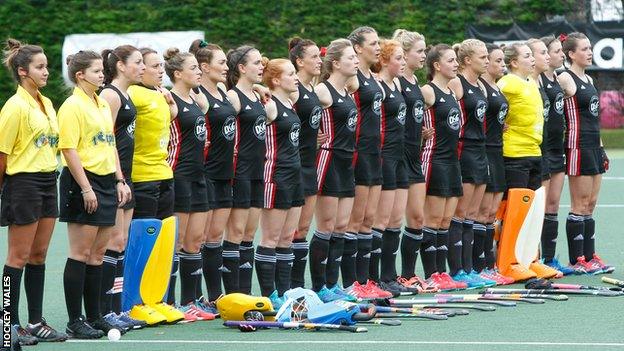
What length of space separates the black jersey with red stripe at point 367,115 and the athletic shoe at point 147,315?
2216mm

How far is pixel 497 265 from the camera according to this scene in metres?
11.5

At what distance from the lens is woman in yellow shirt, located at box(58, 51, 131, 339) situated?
8.32 metres

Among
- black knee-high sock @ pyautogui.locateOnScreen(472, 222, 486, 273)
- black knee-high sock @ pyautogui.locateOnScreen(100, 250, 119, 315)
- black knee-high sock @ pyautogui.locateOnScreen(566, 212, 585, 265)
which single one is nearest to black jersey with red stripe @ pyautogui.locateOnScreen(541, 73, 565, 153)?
black knee-high sock @ pyautogui.locateOnScreen(566, 212, 585, 265)

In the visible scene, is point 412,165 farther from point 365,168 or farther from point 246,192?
point 246,192

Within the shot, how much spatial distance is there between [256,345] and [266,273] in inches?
64.2

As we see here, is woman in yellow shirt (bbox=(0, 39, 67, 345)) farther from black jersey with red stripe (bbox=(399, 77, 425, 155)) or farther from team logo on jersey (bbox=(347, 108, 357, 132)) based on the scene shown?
black jersey with red stripe (bbox=(399, 77, 425, 155))

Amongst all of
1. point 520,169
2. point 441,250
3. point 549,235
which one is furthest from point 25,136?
point 549,235

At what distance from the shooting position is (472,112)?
11.1 metres

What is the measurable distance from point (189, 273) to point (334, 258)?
1399 millimetres

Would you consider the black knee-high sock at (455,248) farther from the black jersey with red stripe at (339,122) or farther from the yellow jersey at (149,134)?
the yellow jersey at (149,134)

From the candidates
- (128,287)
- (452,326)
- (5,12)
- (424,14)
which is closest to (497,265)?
(452,326)

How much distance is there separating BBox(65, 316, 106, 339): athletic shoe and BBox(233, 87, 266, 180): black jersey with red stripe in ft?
5.38

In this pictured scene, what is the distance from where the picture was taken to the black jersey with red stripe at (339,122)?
10203mm

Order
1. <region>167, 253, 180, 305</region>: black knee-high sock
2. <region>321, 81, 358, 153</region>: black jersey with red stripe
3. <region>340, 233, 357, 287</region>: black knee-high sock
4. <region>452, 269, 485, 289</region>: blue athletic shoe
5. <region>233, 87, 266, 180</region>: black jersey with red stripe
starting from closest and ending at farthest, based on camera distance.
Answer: <region>167, 253, 180, 305</region>: black knee-high sock < <region>233, 87, 266, 180</region>: black jersey with red stripe < <region>321, 81, 358, 153</region>: black jersey with red stripe < <region>340, 233, 357, 287</region>: black knee-high sock < <region>452, 269, 485, 289</region>: blue athletic shoe
